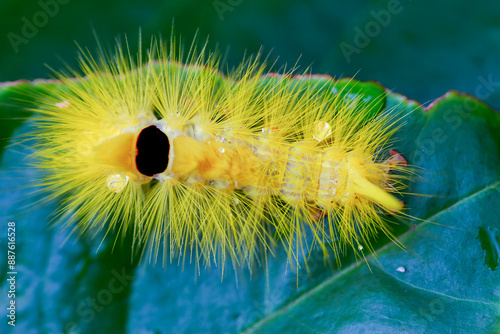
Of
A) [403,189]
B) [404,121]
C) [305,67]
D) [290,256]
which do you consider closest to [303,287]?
[290,256]

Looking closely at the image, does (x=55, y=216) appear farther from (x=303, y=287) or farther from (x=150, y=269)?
(x=303, y=287)

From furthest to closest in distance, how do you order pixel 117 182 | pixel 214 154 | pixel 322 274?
pixel 117 182, pixel 214 154, pixel 322 274

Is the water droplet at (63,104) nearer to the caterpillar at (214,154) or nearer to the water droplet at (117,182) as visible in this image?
the caterpillar at (214,154)

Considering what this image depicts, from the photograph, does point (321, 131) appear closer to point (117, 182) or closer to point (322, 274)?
point (322, 274)

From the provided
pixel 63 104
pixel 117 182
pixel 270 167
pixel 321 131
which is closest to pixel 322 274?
pixel 270 167

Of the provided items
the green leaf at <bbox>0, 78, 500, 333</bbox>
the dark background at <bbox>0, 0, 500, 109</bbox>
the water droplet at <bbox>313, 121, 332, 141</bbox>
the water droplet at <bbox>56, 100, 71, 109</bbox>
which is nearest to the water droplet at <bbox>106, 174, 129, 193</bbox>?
the green leaf at <bbox>0, 78, 500, 333</bbox>

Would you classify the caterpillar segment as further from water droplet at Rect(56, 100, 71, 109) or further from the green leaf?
water droplet at Rect(56, 100, 71, 109)
